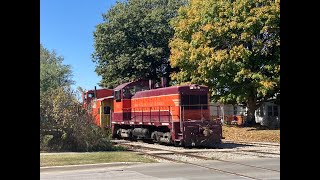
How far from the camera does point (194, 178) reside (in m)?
9.29

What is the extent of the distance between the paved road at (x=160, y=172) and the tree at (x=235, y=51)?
13.7 meters

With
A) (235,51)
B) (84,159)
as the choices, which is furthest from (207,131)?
(235,51)

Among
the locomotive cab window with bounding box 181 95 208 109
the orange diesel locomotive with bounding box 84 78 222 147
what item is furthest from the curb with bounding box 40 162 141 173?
the locomotive cab window with bounding box 181 95 208 109

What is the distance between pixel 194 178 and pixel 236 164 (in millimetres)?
3060

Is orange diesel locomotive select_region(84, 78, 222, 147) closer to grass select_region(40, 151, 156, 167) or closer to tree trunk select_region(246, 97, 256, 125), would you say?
grass select_region(40, 151, 156, 167)

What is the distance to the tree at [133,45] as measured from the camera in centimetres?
3247

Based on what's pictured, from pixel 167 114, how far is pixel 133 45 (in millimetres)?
16643

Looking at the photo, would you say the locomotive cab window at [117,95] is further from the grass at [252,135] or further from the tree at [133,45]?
the tree at [133,45]

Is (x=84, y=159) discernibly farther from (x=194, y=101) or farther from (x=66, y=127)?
(x=194, y=101)

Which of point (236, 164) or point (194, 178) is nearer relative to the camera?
point (194, 178)

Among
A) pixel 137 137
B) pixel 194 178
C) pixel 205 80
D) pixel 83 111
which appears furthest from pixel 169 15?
pixel 194 178

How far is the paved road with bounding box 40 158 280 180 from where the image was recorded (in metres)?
9.47
